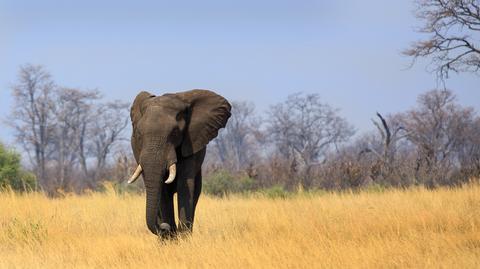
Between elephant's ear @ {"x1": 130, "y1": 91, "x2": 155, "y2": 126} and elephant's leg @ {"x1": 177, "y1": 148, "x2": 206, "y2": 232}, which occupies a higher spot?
elephant's ear @ {"x1": 130, "y1": 91, "x2": 155, "y2": 126}

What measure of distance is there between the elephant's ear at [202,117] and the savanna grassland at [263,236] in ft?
4.18

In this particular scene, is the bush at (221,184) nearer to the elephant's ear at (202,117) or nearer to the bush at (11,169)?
the bush at (11,169)

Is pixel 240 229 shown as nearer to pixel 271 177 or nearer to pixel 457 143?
pixel 271 177

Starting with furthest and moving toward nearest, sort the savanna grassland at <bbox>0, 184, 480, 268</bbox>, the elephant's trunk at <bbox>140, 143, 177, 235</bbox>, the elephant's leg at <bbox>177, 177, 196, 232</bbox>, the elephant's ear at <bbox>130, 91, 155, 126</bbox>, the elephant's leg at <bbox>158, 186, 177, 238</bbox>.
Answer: the elephant's ear at <bbox>130, 91, 155, 126</bbox> → the elephant's leg at <bbox>158, 186, 177, 238</bbox> → the elephant's leg at <bbox>177, 177, 196, 232</bbox> → the elephant's trunk at <bbox>140, 143, 177, 235</bbox> → the savanna grassland at <bbox>0, 184, 480, 268</bbox>

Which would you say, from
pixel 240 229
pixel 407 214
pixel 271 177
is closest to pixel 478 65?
pixel 271 177

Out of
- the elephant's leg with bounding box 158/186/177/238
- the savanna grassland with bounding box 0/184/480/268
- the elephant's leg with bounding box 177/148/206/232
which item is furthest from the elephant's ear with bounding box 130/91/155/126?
the savanna grassland with bounding box 0/184/480/268

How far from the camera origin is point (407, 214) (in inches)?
436

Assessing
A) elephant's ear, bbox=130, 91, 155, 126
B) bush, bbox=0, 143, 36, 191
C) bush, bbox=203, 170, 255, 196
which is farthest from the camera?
bush, bbox=203, 170, 255, 196

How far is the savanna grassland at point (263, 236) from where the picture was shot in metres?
7.54

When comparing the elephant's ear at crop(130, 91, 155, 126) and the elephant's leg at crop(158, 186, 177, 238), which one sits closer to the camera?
the elephant's leg at crop(158, 186, 177, 238)

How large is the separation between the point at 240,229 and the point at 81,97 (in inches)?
1988

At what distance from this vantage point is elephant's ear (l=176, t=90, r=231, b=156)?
378 inches

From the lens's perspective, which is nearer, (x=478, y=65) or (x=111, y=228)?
(x=111, y=228)

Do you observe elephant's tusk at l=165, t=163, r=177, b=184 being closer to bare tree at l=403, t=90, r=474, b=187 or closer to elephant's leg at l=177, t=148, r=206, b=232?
elephant's leg at l=177, t=148, r=206, b=232
